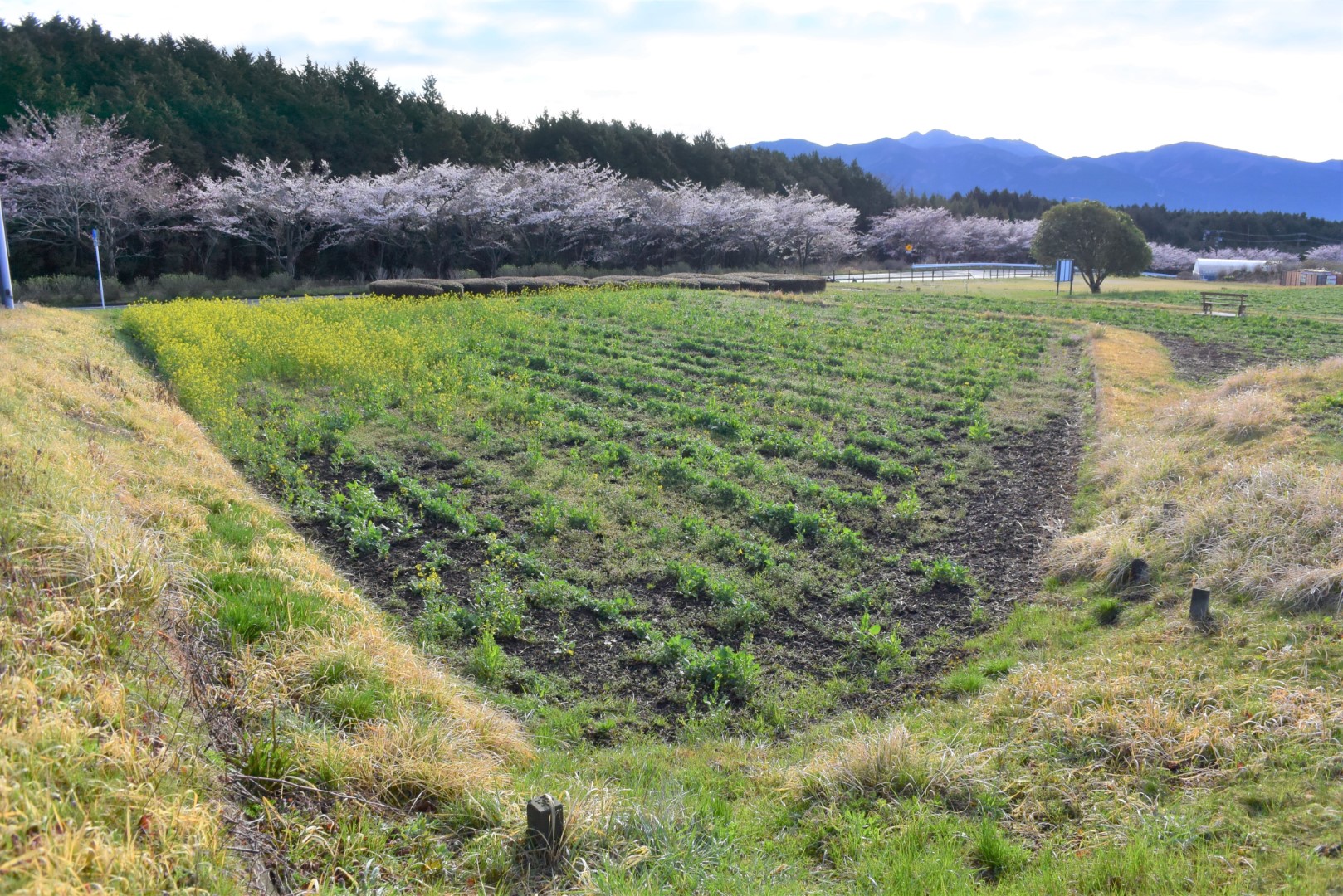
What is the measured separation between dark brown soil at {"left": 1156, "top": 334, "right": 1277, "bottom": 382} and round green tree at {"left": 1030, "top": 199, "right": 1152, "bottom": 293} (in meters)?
18.7

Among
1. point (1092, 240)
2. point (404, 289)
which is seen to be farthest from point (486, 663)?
point (1092, 240)

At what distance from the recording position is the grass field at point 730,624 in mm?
3902

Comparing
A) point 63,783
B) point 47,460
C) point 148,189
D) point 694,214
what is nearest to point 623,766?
point 63,783

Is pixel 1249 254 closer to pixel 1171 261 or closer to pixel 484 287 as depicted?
pixel 1171 261

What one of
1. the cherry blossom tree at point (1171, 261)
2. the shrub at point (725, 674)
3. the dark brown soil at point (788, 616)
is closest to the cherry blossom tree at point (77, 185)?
the dark brown soil at point (788, 616)

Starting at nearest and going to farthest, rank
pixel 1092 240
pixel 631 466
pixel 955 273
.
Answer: pixel 631 466 < pixel 1092 240 < pixel 955 273

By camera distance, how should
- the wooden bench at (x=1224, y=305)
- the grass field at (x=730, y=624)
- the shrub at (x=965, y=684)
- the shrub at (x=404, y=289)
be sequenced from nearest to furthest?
the grass field at (x=730, y=624) → the shrub at (x=965, y=684) → the shrub at (x=404, y=289) → the wooden bench at (x=1224, y=305)

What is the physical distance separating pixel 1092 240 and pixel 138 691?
145 ft

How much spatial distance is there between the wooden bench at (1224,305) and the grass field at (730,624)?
17.4m

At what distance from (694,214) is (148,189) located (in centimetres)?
2692

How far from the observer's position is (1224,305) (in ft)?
106

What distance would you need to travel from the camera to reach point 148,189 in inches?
1318

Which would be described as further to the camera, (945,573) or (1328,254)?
(1328,254)

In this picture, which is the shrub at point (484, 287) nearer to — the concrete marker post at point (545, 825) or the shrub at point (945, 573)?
the shrub at point (945, 573)
